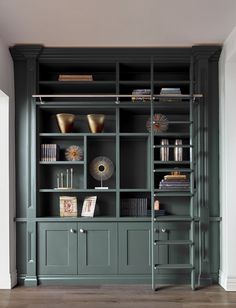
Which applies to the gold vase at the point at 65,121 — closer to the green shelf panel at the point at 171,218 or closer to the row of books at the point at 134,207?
the row of books at the point at 134,207

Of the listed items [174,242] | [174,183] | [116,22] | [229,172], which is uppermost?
[116,22]

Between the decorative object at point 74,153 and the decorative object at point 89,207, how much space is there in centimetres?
54

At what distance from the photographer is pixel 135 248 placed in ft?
17.0

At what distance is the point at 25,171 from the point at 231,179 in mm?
2446

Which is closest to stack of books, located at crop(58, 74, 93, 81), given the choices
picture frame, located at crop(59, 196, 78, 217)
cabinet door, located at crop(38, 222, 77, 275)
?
picture frame, located at crop(59, 196, 78, 217)

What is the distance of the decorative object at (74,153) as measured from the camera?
543 cm

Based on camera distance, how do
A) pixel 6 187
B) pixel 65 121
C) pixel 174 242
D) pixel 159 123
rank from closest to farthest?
pixel 174 242
pixel 6 187
pixel 65 121
pixel 159 123

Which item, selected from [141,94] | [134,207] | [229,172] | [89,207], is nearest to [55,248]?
[89,207]

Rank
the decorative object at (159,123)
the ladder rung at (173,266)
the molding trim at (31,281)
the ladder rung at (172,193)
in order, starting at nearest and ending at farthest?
the ladder rung at (173,266) < the ladder rung at (172,193) < the molding trim at (31,281) < the decorative object at (159,123)

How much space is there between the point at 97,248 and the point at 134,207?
2.27 feet

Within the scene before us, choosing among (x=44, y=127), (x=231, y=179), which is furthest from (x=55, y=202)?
(x=231, y=179)

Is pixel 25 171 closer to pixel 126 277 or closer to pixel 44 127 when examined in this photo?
pixel 44 127

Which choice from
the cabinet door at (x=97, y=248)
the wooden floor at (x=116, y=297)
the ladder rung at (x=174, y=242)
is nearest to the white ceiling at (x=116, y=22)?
the cabinet door at (x=97, y=248)

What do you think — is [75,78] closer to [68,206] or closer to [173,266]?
[68,206]
